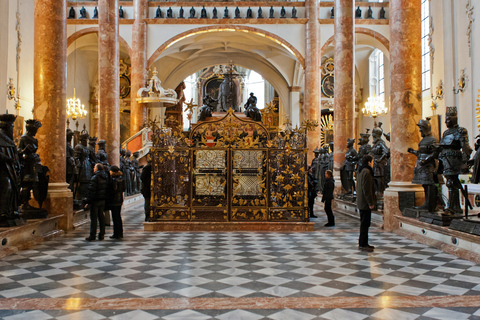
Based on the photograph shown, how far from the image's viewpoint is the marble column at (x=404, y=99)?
9812mm

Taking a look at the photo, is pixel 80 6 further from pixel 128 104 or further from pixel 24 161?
pixel 24 161

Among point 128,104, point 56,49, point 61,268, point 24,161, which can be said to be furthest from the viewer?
point 128,104

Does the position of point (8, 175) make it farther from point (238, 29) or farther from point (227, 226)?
point (238, 29)

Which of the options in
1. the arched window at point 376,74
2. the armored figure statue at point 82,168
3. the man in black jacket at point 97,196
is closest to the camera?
the man in black jacket at point 97,196

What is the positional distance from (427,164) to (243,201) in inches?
148

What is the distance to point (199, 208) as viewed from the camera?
10.3 metres

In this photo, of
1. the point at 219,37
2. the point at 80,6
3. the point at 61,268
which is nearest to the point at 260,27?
the point at 219,37

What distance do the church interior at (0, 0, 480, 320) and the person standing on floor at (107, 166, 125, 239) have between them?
41 mm

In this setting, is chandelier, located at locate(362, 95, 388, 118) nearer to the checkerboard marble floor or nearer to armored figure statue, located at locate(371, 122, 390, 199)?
armored figure statue, located at locate(371, 122, 390, 199)

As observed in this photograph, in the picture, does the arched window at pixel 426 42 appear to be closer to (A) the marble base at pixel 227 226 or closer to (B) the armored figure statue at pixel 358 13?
(B) the armored figure statue at pixel 358 13

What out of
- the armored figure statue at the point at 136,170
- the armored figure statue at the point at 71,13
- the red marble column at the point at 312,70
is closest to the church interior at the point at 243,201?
the armored figure statue at the point at 136,170

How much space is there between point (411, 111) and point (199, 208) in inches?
192

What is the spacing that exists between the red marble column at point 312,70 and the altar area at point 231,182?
37.9ft

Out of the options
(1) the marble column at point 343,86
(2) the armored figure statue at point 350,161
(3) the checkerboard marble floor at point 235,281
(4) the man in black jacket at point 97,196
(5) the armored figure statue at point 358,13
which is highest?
(5) the armored figure statue at point 358,13
